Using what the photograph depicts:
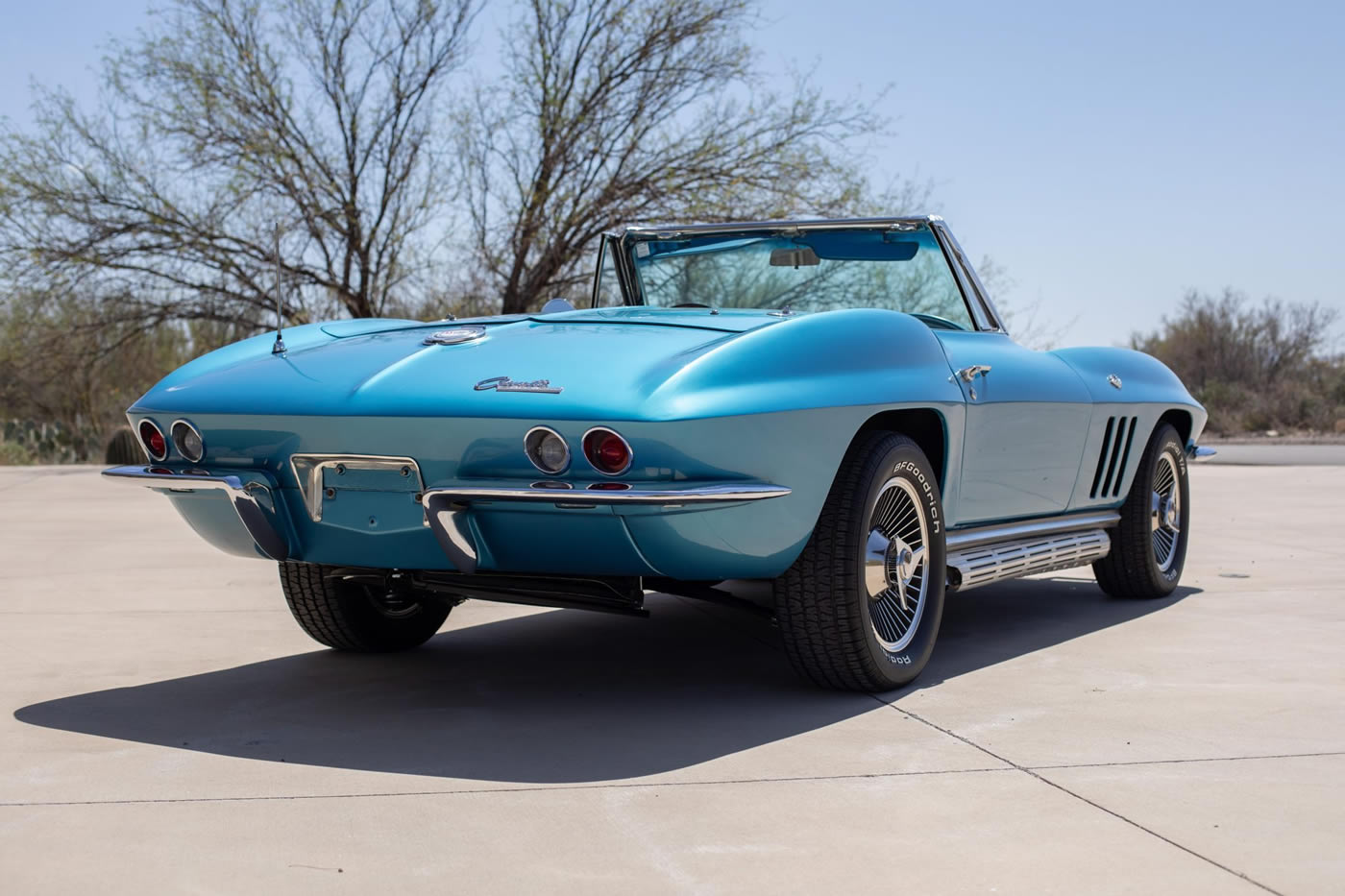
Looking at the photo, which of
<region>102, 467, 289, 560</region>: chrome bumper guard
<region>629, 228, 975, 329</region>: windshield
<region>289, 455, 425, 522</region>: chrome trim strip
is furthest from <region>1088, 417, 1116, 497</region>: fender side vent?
<region>102, 467, 289, 560</region>: chrome bumper guard

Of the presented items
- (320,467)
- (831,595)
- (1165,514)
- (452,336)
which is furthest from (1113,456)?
(320,467)

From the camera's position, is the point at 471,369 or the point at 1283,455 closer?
the point at 471,369

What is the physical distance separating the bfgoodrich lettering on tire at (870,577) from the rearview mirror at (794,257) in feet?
4.31

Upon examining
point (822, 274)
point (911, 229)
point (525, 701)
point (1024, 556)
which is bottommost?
point (525, 701)

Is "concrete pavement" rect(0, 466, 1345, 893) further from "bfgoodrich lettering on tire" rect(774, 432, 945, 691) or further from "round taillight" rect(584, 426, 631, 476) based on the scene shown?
"round taillight" rect(584, 426, 631, 476)

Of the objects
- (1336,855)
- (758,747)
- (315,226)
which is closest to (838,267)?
(758,747)

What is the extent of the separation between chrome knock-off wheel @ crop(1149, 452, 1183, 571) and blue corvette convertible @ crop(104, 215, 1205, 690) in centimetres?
124

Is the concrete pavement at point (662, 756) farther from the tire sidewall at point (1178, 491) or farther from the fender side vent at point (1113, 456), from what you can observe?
the fender side vent at point (1113, 456)

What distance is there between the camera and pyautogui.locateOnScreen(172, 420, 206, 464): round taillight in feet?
12.9

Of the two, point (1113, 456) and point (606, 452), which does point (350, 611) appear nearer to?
point (606, 452)

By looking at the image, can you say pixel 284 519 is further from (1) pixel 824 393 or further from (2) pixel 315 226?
(2) pixel 315 226

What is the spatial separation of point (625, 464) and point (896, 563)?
1.10m

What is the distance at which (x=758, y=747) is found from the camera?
3428 millimetres

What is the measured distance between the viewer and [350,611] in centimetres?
465
